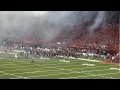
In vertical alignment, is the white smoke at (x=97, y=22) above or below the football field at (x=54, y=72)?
above

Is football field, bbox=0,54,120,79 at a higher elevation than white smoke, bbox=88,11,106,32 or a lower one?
lower

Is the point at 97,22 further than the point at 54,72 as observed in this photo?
Yes

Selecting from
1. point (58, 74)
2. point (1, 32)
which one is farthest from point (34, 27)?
point (58, 74)

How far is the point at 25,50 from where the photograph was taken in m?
17.8

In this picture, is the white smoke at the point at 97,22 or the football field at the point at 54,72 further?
the white smoke at the point at 97,22

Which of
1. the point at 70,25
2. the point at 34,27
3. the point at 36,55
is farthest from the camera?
the point at 70,25

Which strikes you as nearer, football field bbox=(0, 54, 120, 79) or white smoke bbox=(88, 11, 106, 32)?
football field bbox=(0, 54, 120, 79)

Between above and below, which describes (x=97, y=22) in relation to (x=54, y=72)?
above
